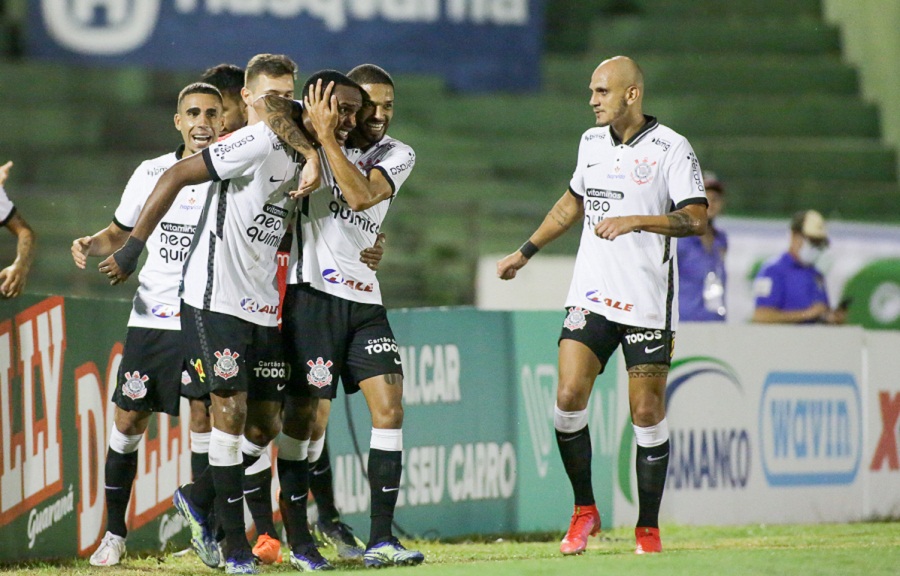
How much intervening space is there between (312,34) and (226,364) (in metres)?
11.3

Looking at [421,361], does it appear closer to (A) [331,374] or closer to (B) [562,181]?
(A) [331,374]

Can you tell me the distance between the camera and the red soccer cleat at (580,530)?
23.9ft

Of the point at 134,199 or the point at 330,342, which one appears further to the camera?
the point at 134,199

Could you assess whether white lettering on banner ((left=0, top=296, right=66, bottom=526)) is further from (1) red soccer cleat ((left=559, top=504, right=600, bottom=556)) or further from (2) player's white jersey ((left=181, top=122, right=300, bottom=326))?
(1) red soccer cleat ((left=559, top=504, right=600, bottom=556))

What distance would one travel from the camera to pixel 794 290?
11.8 m

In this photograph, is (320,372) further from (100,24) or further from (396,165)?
(100,24)

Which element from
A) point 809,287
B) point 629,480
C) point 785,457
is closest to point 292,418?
point 629,480

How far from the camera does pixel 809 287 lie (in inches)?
467

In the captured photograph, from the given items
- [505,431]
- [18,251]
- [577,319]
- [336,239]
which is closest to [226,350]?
[336,239]

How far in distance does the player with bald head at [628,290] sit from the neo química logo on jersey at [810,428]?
345 cm

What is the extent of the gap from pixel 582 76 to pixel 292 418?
42.6ft

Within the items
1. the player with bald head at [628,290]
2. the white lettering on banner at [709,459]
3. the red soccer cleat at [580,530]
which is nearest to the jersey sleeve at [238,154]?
the player with bald head at [628,290]

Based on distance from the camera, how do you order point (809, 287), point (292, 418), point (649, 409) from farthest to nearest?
1. point (809, 287)
2. point (649, 409)
3. point (292, 418)

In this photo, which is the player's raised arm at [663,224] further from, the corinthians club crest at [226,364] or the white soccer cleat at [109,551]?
the white soccer cleat at [109,551]
